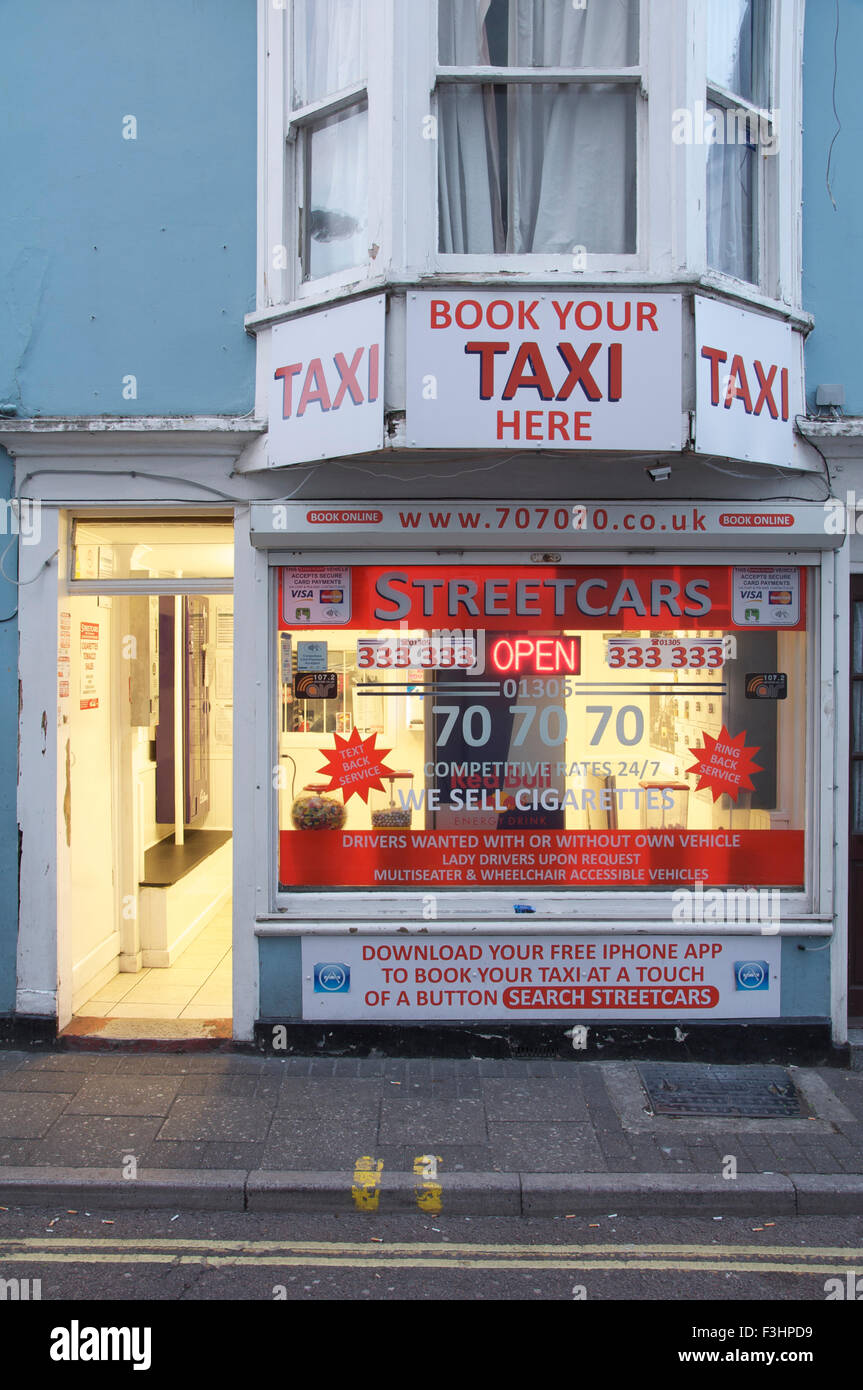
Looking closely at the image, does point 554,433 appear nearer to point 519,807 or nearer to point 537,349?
point 537,349

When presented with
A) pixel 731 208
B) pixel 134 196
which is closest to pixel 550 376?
pixel 731 208

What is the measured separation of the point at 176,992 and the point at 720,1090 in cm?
391

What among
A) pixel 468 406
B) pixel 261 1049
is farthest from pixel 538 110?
pixel 261 1049

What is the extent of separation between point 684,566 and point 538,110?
295 centimetres

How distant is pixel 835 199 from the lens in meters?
5.72

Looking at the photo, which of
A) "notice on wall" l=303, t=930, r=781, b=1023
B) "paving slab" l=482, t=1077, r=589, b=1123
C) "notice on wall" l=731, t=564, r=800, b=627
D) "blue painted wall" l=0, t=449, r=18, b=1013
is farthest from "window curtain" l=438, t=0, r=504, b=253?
"paving slab" l=482, t=1077, r=589, b=1123

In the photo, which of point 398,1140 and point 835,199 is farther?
point 835,199

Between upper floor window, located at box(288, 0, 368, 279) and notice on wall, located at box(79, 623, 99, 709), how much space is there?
9.43ft

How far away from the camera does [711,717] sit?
585cm

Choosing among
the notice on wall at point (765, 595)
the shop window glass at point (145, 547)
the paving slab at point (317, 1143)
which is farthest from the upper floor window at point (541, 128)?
the paving slab at point (317, 1143)

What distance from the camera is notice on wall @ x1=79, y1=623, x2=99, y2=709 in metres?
6.30

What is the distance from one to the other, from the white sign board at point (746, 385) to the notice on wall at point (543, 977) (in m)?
3.00

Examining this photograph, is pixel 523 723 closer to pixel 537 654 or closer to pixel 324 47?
pixel 537 654
